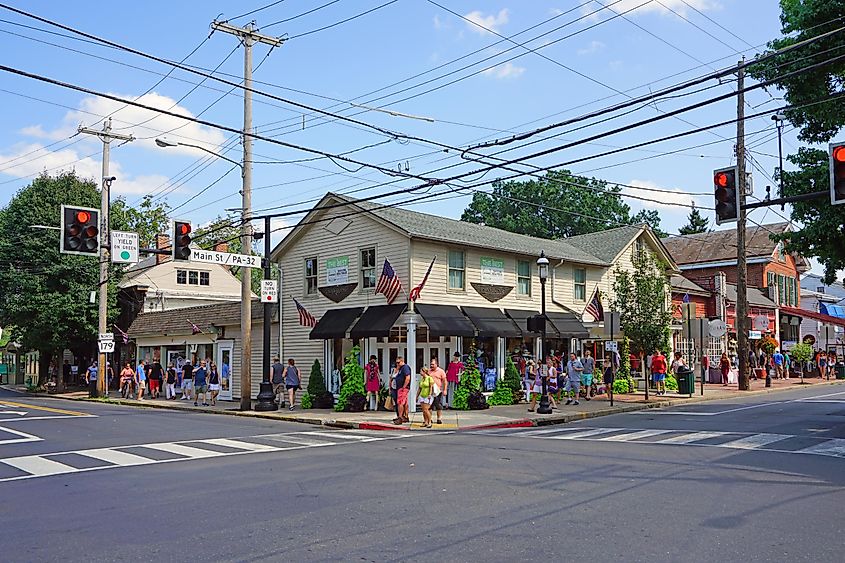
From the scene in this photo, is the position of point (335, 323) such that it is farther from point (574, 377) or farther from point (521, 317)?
point (574, 377)

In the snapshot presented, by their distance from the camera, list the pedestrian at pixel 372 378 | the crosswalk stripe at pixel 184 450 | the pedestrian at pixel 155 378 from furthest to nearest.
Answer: the pedestrian at pixel 155 378 → the pedestrian at pixel 372 378 → the crosswalk stripe at pixel 184 450

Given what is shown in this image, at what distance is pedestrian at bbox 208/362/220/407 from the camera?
29723 mm

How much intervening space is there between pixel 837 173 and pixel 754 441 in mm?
5590

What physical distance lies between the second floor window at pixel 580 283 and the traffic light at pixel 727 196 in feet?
57.1

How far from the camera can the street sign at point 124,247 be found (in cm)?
2055

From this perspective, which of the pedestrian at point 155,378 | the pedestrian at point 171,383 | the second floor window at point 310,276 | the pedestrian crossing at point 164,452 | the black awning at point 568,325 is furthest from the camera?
the pedestrian at point 155,378

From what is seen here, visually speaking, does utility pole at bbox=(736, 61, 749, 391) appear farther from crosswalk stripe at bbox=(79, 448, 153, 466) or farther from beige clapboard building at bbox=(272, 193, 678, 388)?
crosswalk stripe at bbox=(79, 448, 153, 466)

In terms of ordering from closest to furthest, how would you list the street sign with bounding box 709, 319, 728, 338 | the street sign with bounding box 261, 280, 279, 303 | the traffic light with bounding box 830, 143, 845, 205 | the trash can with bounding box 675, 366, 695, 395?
the traffic light with bounding box 830, 143, 845, 205, the street sign with bounding box 261, 280, 279, 303, the trash can with bounding box 675, 366, 695, 395, the street sign with bounding box 709, 319, 728, 338

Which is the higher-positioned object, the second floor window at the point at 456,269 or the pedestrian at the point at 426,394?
the second floor window at the point at 456,269

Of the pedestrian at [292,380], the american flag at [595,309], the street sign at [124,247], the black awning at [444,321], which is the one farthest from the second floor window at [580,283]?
the street sign at [124,247]

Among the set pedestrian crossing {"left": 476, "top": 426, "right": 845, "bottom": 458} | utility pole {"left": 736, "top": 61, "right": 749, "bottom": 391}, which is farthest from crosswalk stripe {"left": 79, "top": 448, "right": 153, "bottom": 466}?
utility pole {"left": 736, "top": 61, "right": 749, "bottom": 391}

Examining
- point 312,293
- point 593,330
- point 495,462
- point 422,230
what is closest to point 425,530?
point 495,462

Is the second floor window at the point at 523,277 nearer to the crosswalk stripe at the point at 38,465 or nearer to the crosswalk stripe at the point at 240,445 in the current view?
the crosswalk stripe at the point at 240,445

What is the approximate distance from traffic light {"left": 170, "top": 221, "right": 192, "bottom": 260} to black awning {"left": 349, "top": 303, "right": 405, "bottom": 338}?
6279 millimetres
